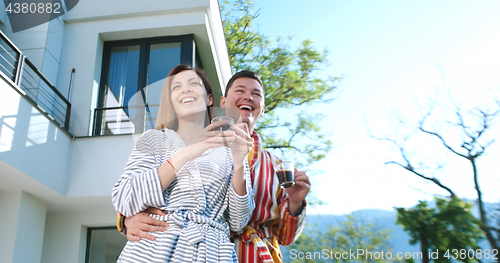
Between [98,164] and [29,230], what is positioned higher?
[98,164]

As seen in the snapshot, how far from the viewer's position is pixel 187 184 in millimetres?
1357

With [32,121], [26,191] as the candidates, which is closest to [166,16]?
[32,121]

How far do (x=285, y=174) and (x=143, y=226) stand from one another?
648mm

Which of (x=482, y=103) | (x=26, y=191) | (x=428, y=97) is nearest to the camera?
(x=26, y=191)

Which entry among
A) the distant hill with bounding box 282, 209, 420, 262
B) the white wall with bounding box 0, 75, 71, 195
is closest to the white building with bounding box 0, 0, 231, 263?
the white wall with bounding box 0, 75, 71, 195

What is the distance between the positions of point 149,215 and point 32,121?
387cm

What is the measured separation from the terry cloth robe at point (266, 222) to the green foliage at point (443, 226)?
9.97 meters

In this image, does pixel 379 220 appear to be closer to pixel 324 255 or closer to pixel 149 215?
pixel 324 255

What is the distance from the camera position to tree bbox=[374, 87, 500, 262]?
10.8 metres

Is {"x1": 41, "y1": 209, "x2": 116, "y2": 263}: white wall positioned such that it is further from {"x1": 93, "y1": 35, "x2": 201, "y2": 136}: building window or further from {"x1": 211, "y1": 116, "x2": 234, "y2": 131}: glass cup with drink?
{"x1": 211, "y1": 116, "x2": 234, "y2": 131}: glass cup with drink

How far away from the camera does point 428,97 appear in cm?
1223

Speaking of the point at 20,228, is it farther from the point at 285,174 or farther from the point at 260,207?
the point at 285,174

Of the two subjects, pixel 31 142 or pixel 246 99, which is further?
pixel 31 142

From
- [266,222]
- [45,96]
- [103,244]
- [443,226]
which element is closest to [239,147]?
[266,222]
